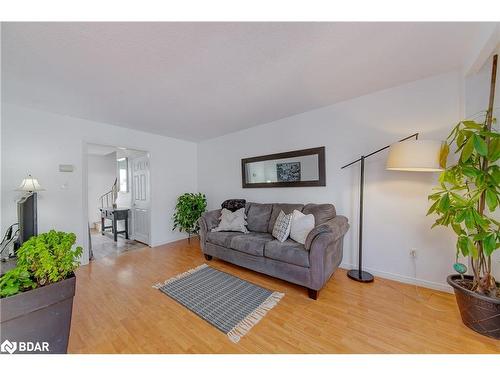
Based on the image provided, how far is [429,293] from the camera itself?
197 cm

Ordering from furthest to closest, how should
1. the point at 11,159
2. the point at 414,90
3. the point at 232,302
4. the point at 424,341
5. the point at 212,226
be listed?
the point at 212,226 → the point at 11,159 → the point at 414,90 → the point at 232,302 → the point at 424,341

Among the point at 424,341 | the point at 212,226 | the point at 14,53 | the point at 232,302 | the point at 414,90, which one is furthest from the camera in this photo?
the point at 212,226

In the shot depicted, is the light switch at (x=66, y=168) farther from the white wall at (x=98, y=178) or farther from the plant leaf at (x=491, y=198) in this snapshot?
the plant leaf at (x=491, y=198)

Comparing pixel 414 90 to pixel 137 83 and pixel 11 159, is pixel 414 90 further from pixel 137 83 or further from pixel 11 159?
pixel 11 159

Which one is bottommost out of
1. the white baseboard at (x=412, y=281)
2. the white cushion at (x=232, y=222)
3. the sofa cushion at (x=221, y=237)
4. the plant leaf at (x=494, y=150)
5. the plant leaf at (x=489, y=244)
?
the white baseboard at (x=412, y=281)

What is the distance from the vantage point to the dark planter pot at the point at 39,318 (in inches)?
39.1

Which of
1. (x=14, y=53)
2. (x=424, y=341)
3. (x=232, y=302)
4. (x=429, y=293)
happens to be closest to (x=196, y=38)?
(x=14, y=53)

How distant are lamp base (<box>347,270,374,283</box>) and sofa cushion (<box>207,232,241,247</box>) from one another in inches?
61.1

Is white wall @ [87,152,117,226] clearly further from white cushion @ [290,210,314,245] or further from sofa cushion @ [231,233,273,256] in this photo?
white cushion @ [290,210,314,245]

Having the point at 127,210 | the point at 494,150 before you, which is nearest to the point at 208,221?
the point at 127,210

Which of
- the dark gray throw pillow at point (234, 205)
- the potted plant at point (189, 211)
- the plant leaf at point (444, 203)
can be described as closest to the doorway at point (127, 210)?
the potted plant at point (189, 211)

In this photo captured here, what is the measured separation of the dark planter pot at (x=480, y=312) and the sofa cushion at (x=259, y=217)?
2046mm
